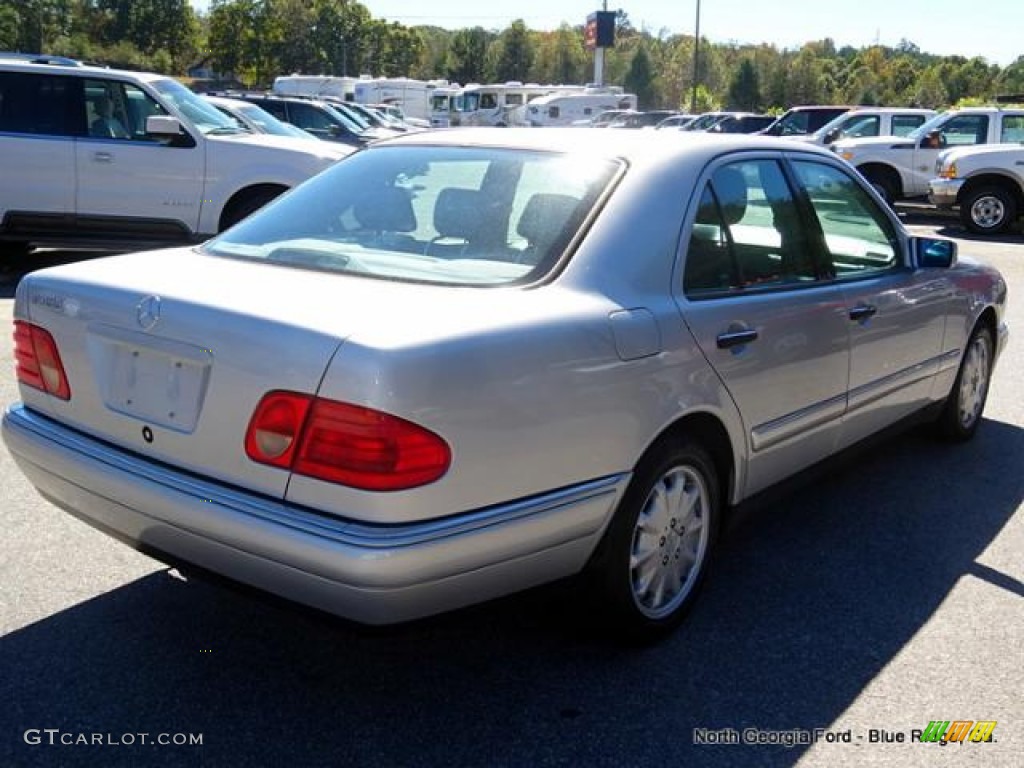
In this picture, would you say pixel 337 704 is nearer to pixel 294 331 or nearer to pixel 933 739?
pixel 294 331

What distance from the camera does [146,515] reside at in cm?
289

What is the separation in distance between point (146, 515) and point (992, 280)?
446cm

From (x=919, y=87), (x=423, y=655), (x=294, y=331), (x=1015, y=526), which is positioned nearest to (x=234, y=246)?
(x=294, y=331)

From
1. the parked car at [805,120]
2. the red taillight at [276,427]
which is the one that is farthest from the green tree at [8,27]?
the red taillight at [276,427]

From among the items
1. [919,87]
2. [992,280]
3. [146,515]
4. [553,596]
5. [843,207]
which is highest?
[919,87]

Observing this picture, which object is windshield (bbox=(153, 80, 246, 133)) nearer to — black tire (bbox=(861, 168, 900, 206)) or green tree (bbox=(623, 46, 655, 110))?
black tire (bbox=(861, 168, 900, 206))

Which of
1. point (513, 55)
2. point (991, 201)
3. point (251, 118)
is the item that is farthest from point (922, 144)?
point (513, 55)

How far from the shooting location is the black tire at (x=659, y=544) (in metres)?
3.12

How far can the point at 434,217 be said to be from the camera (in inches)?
138

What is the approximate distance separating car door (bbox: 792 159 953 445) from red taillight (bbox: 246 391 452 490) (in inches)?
87.1

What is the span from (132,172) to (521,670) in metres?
8.11

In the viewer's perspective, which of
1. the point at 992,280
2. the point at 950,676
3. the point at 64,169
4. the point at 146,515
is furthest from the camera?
the point at 64,169

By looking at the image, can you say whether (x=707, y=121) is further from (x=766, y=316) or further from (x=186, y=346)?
(x=186, y=346)
